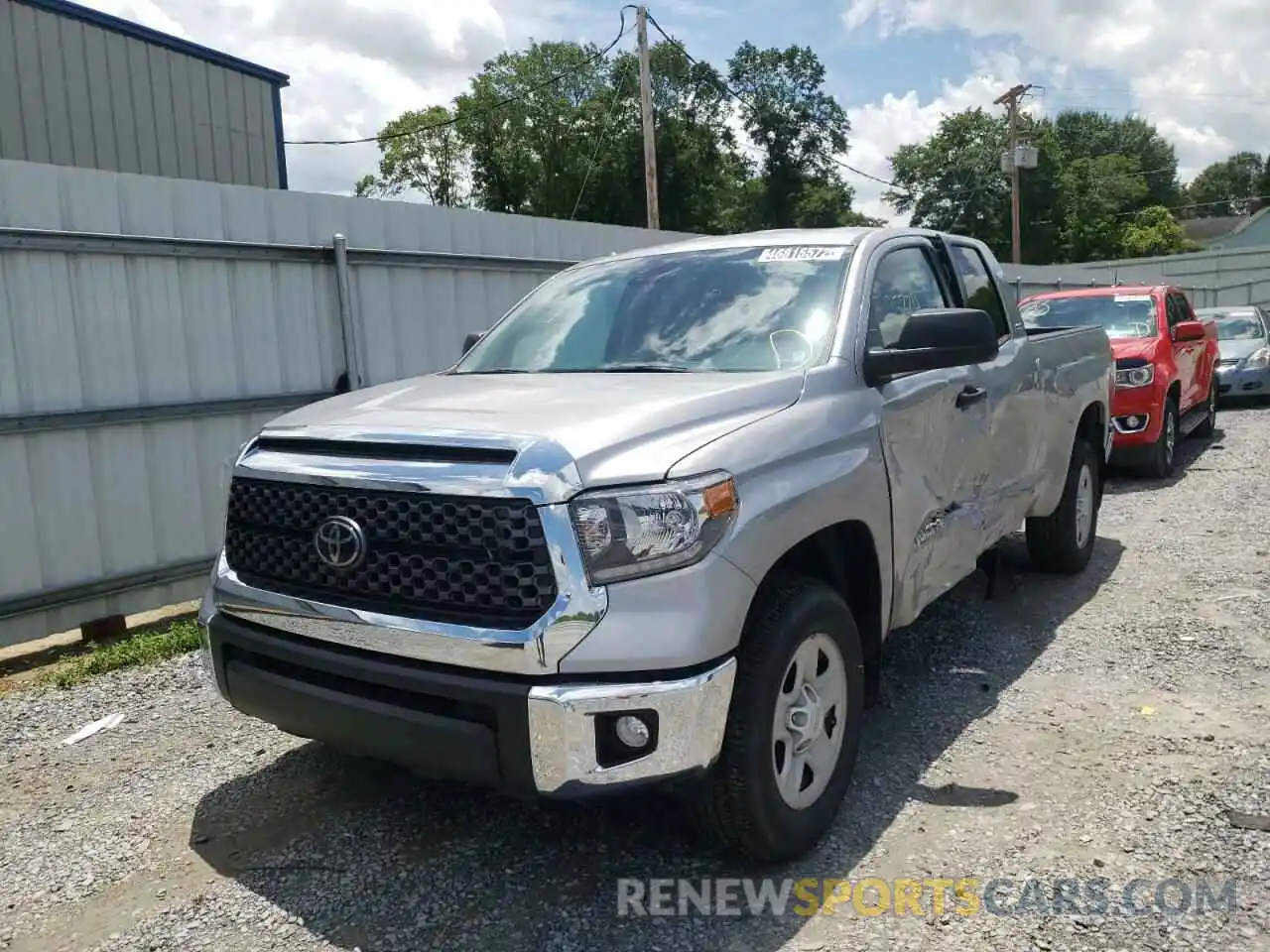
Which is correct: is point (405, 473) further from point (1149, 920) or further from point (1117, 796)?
point (1117, 796)

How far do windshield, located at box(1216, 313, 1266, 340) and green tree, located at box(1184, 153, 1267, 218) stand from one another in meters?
91.4

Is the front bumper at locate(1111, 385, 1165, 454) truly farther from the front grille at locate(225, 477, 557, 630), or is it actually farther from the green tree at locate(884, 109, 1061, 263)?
the green tree at locate(884, 109, 1061, 263)

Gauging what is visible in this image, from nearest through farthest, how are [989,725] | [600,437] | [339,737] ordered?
1. [600,437]
2. [339,737]
3. [989,725]

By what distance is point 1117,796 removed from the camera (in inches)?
134

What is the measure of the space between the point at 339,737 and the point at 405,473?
30.8 inches

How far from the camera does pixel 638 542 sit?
2.55 metres

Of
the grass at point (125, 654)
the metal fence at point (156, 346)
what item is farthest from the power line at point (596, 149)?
the grass at point (125, 654)

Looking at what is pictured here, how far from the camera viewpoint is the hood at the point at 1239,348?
14.4 metres

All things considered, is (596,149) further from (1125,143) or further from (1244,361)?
(1125,143)

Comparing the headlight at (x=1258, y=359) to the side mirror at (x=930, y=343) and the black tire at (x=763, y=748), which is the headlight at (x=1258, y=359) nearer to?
the side mirror at (x=930, y=343)

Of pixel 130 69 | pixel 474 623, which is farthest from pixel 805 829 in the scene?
pixel 130 69

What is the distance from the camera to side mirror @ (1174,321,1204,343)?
30.9 feet

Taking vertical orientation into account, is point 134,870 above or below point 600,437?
below

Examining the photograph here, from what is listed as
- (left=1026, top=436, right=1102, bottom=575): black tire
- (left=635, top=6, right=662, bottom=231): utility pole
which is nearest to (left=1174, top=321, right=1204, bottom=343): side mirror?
(left=1026, top=436, right=1102, bottom=575): black tire
